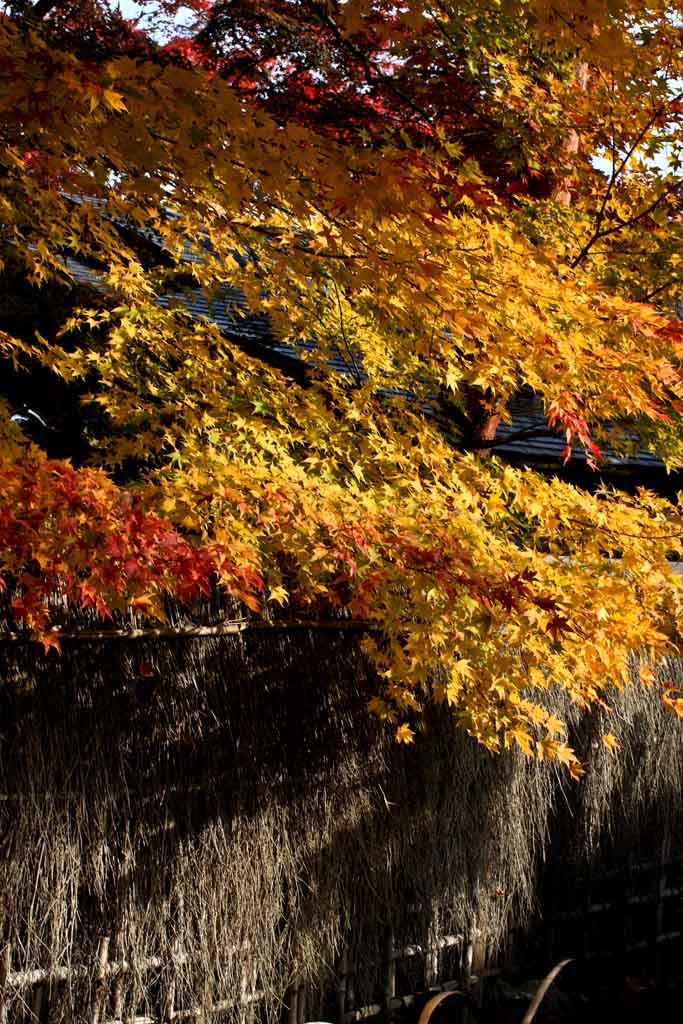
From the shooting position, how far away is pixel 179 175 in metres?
3.66

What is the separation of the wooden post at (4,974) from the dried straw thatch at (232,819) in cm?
5

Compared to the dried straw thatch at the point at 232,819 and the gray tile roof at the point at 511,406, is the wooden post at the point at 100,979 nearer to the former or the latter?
the dried straw thatch at the point at 232,819

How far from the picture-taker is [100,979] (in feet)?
13.1

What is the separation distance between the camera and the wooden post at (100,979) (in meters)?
3.99

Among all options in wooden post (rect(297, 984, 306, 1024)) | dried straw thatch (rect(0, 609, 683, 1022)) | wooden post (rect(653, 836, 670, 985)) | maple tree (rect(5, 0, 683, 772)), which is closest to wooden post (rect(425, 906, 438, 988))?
dried straw thatch (rect(0, 609, 683, 1022))

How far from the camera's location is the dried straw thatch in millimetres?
3867

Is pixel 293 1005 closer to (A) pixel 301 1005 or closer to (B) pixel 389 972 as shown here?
(A) pixel 301 1005

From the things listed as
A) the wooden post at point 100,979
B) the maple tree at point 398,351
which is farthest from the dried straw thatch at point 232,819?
the maple tree at point 398,351

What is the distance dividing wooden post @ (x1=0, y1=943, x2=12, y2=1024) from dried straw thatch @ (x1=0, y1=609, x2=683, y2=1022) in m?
0.05

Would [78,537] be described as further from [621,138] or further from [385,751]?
[621,138]

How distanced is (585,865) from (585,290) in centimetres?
332

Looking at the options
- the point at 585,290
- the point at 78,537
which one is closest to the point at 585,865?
the point at 585,290

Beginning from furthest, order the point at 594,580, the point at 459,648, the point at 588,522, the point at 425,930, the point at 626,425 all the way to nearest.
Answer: the point at 626,425 < the point at 425,930 < the point at 588,522 < the point at 594,580 < the point at 459,648

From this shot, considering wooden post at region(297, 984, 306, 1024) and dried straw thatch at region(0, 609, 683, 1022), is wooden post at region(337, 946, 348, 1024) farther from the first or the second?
wooden post at region(297, 984, 306, 1024)
